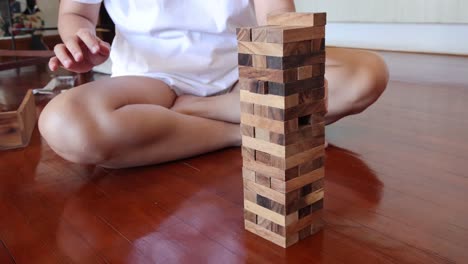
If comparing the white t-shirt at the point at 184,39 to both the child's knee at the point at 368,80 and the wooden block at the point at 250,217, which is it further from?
the wooden block at the point at 250,217

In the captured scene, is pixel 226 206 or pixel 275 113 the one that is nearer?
pixel 275 113

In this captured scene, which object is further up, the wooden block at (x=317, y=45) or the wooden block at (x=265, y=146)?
the wooden block at (x=317, y=45)

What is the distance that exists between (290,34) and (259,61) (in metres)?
0.05

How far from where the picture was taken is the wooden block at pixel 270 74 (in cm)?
54

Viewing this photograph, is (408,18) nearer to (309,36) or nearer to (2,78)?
(2,78)

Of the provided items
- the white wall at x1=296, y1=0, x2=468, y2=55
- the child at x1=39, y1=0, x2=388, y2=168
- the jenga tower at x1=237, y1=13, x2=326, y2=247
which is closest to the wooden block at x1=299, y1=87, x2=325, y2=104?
the jenga tower at x1=237, y1=13, x2=326, y2=247

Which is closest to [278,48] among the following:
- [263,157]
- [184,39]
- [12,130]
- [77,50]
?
[263,157]

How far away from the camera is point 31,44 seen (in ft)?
10.2

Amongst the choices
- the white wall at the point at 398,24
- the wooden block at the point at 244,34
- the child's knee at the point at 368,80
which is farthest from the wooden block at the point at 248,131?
the white wall at the point at 398,24

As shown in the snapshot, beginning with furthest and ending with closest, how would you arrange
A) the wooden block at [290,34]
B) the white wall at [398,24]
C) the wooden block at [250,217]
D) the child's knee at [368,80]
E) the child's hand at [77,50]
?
the white wall at [398,24]
the child's knee at [368,80]
the child's hand at [77,50]
the wooden block at [250,217]
the wooden block at [290,34]

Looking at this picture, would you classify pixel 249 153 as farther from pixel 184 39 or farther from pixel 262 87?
pixel 184 39

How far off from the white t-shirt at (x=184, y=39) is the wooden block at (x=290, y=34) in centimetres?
45

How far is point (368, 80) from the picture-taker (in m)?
0.95

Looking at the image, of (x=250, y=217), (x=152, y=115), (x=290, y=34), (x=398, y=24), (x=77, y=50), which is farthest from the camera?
(x=398, y=24)
